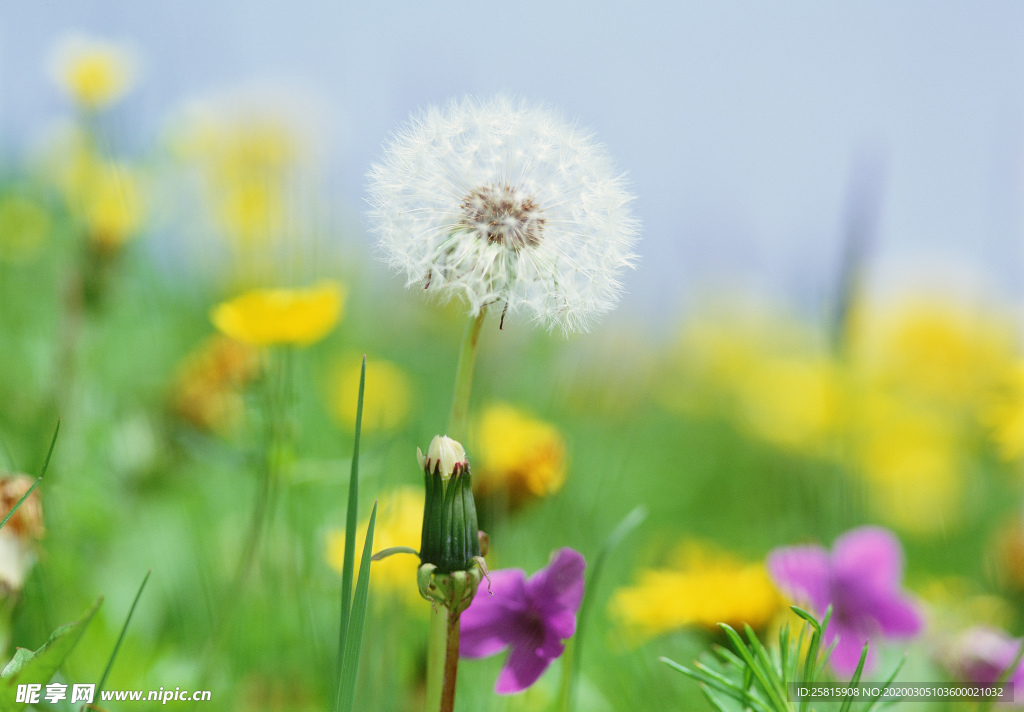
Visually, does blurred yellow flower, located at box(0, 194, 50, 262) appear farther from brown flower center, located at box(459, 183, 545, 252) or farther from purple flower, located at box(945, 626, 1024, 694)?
purple flower, located at box(945, 626, 1024, 694)

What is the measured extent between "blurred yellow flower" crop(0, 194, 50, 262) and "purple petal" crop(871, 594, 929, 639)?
1.51 metres

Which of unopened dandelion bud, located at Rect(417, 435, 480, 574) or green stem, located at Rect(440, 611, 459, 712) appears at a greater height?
unopened dandelion bud, located at Rect(417, 435, 480, 574)

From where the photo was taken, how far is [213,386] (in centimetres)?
103

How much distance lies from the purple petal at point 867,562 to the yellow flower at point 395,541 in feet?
1.22

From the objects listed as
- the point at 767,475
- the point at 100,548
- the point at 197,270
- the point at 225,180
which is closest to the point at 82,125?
the point at 197,270

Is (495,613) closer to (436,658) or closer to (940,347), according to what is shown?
(436,658)

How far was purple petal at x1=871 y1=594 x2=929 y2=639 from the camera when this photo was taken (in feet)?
2.03

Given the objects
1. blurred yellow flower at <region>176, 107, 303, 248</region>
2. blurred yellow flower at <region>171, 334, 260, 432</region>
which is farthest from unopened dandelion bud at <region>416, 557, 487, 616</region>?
blurred yellow flower at <region>176, 107, 303, 248</region>

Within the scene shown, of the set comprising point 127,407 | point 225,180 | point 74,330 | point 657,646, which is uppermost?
point 225,180

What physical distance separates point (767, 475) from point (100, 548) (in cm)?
112

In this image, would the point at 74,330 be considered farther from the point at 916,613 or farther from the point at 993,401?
the point at 993,401

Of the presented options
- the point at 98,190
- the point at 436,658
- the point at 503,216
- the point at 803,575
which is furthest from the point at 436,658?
the point at 98,190

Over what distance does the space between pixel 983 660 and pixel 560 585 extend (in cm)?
43

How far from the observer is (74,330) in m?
1.07
